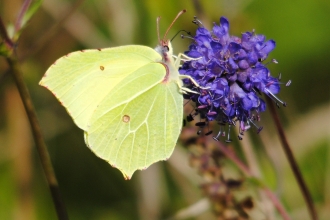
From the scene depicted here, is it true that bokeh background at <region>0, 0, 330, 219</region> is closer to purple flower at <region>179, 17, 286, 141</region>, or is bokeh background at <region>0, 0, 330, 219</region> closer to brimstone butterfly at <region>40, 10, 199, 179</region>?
brimstone butterfly at <region>40, 10, 199, 179</region>

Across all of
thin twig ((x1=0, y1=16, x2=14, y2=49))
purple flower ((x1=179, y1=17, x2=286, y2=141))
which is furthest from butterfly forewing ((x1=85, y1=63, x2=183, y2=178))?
A: thin twig ((x1=0, y1=16, x2=14, y2=49))

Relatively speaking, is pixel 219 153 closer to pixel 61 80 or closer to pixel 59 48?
pixel 61 80

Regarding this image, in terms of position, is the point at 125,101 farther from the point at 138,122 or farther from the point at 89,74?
the point at 89,74

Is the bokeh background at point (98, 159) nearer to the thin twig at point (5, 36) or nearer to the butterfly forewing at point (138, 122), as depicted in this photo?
the butterfly forewing at point (138, 122)

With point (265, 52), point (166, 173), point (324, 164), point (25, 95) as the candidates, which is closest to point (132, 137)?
point (25, 95)

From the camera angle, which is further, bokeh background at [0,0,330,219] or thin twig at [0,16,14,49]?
bokeh background at [0,0,330,219]

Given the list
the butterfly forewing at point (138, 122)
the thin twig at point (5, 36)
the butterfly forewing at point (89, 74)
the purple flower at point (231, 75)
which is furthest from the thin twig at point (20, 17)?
the purple flower at point (231, 75)

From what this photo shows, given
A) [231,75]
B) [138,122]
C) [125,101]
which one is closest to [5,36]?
[125,101]
